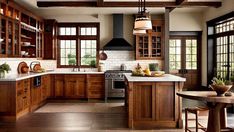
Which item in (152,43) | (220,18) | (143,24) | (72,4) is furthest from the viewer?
(152,43)

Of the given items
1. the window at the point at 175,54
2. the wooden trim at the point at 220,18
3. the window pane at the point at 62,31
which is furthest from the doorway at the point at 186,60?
the window pane at the point at 62,31

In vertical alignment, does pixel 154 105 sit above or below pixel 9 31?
below

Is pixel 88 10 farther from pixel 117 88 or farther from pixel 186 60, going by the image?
pixel 186 60

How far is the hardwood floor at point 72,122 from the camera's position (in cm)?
521

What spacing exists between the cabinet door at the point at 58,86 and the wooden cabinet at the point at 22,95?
222cm

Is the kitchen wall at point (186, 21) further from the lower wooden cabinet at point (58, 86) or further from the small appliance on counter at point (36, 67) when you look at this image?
the small appliance on counter at point (36, 67)

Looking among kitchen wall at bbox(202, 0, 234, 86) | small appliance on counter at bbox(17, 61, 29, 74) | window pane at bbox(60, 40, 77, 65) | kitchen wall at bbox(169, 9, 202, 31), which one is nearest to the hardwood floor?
small appliance on counter at bbox(17, 61, 29, 74)

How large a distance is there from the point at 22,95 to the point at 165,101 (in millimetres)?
3141

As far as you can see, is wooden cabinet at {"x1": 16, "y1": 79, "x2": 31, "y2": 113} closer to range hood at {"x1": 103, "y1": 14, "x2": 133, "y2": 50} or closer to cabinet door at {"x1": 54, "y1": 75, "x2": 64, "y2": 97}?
cabinet door at {"x1": 54, "y1": 75, "x2": 64, "y2": 97}

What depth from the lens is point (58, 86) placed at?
357 inches

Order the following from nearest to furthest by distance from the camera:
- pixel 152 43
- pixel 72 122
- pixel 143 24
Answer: pixel 143 24
pixel 72 122
pixel 152 43

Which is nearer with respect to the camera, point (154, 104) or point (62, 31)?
point (154, 104)

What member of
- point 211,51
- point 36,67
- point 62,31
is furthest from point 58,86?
point 211,51

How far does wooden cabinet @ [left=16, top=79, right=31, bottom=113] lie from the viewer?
239 inches
